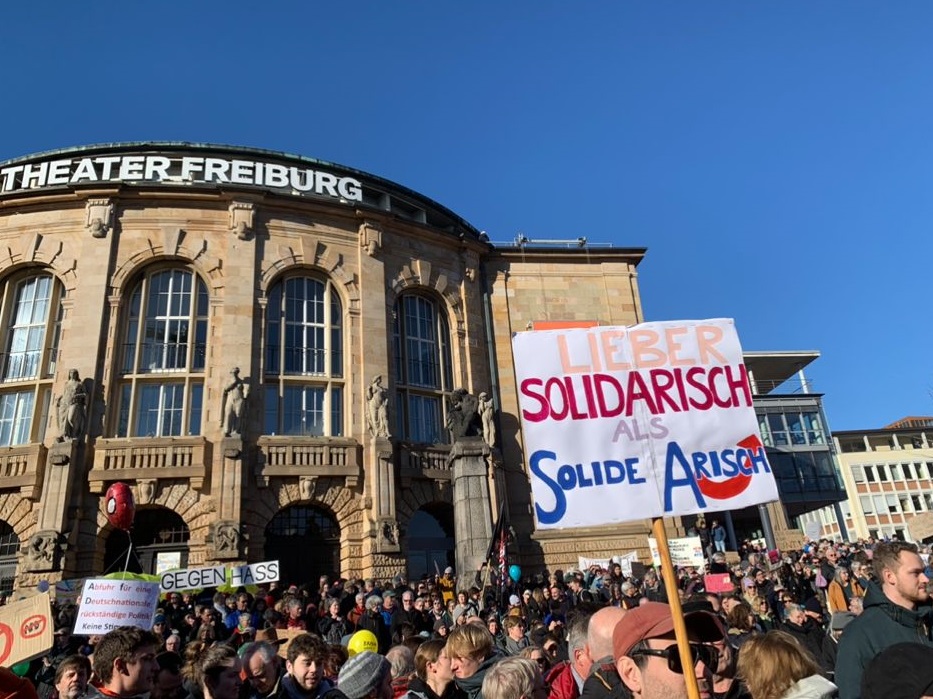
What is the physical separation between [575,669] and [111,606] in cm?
676

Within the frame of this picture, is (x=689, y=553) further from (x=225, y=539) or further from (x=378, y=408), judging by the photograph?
(x=225, y=539)

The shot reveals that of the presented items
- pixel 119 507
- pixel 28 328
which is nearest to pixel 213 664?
pixel 119 507

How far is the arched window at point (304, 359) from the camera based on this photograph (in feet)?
80.3

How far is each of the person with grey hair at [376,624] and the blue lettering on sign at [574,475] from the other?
26.2ft

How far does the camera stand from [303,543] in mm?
23328

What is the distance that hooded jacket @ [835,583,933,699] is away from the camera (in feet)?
12.0

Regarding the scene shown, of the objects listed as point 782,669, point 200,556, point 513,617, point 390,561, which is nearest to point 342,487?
point 390,561

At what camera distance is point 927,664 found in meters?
2.26

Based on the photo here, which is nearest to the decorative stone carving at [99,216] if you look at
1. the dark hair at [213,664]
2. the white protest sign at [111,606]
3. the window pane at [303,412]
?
the window pane at [303,412]

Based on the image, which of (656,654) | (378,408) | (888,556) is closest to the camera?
(656,654)

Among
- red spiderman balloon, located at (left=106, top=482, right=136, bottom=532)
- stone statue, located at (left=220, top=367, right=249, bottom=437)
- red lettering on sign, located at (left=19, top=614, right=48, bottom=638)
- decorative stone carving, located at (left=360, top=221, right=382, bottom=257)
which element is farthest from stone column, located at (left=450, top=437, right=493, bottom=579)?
red lettering on sign, located at (left=19, top=614, right=48, bottom=638)

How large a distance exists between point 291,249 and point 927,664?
25477 mm

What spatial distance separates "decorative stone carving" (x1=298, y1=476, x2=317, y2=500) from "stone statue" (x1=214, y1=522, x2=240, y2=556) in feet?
7.88

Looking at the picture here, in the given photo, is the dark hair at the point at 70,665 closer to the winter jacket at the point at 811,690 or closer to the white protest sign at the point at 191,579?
the winter jacket at the point at 811,690
